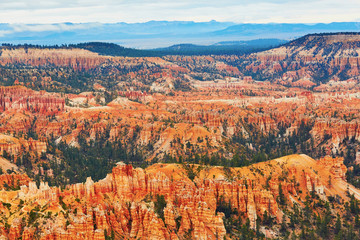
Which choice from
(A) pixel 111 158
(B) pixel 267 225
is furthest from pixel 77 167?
(B) pixel 267 225

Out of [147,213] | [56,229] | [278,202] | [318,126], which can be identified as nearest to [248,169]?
[278,202]

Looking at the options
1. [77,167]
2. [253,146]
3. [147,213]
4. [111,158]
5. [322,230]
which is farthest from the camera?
[253,146]

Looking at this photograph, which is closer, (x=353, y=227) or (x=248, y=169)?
(x=353, y=227)

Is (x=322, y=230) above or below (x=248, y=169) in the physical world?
below

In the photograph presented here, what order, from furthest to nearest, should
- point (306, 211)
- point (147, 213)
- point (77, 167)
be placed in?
point (77, 167), point (306, 211), point (147, 213)

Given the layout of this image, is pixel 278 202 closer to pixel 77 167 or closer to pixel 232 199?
pixel 232 199

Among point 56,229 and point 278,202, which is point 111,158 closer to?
point 278,202
